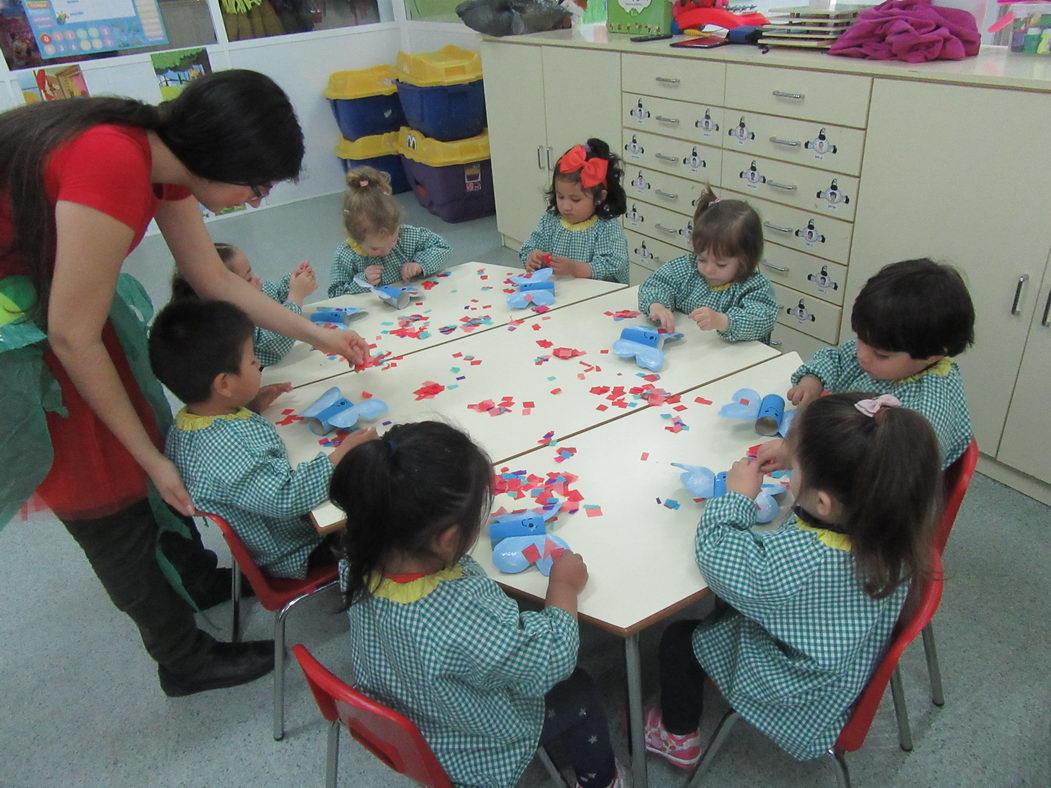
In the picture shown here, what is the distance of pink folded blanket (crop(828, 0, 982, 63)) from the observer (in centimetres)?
235

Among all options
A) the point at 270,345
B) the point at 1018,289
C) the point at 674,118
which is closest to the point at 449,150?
the point at 674,118

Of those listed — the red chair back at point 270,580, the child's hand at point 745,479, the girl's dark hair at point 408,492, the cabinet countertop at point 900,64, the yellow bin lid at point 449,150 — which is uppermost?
the cabinet countertop at point 900,64

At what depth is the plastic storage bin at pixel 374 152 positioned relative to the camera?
5.29 m

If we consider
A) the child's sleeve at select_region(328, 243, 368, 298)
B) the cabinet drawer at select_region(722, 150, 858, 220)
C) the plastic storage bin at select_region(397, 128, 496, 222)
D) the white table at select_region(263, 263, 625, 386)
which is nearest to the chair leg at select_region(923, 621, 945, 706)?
the white table at select_region(263, 263, 625, 386)

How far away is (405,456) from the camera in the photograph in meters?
1.06

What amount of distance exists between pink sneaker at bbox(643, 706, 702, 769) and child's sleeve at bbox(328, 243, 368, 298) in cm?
159

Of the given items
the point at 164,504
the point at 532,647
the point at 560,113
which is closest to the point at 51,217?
the point at 164,504

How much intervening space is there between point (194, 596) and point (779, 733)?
152cm

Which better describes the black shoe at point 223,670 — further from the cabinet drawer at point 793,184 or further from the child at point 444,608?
the cabinet drawer at point 793,184

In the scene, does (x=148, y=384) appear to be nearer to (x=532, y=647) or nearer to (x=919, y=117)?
(x=532, y=647)

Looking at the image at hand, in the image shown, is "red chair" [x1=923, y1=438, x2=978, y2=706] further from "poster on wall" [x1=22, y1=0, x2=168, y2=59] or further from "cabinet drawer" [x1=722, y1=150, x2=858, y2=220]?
"poster on wall" [x1=22, y1=0, x2=168, y2=59]

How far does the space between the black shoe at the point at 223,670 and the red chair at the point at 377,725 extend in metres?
0.78

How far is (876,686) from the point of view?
3.72ft

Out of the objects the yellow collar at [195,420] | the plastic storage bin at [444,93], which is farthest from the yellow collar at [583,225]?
the plastic storage bin at [444,93]
